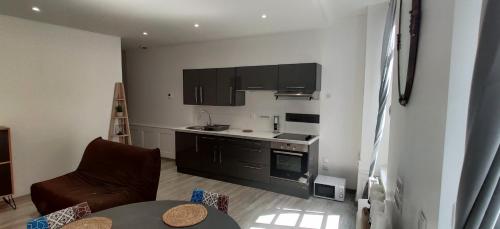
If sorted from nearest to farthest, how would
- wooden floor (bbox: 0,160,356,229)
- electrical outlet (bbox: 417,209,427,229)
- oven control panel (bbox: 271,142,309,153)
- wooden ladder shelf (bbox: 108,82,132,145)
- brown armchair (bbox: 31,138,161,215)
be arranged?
electrical outlet (bbox: 417,209,427,229), brown armchair (bbox: 31,138,161,215), wooden floor (bbox: 0,160,356,229), oven control panel (bbox: 271,142,309,153), wooden ladder shelf (bbox: 108,82,132,145)

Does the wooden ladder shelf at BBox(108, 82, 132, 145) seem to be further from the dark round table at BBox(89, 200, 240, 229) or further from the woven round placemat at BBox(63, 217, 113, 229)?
the woven round placemat at BBox(63, 217, 113, 229)

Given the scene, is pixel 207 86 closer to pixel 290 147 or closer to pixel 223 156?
A: pixel 223 156

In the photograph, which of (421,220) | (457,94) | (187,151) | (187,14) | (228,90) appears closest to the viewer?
(457,94)

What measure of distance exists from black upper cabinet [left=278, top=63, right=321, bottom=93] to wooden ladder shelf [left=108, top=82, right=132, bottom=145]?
2.97 meters

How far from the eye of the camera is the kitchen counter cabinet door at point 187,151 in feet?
15.1

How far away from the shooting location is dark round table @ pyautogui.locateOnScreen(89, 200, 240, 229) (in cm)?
166

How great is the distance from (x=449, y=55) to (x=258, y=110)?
3.74m

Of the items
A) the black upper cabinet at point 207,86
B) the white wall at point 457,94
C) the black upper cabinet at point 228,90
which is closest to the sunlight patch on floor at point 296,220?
the black upper cabinet at point 228,90

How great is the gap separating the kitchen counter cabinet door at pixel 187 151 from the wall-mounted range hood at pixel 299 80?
180 cm

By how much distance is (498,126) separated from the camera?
2.02 ft

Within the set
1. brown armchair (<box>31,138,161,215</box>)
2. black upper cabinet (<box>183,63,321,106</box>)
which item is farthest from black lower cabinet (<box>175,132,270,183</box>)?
brown armchair (<box>31,138,161,215</box>)

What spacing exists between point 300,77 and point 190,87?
2.26 m

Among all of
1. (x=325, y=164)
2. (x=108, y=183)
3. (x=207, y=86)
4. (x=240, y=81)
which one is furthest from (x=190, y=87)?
(x=325, y=164)

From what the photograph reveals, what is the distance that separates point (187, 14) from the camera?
3268 millimetres
